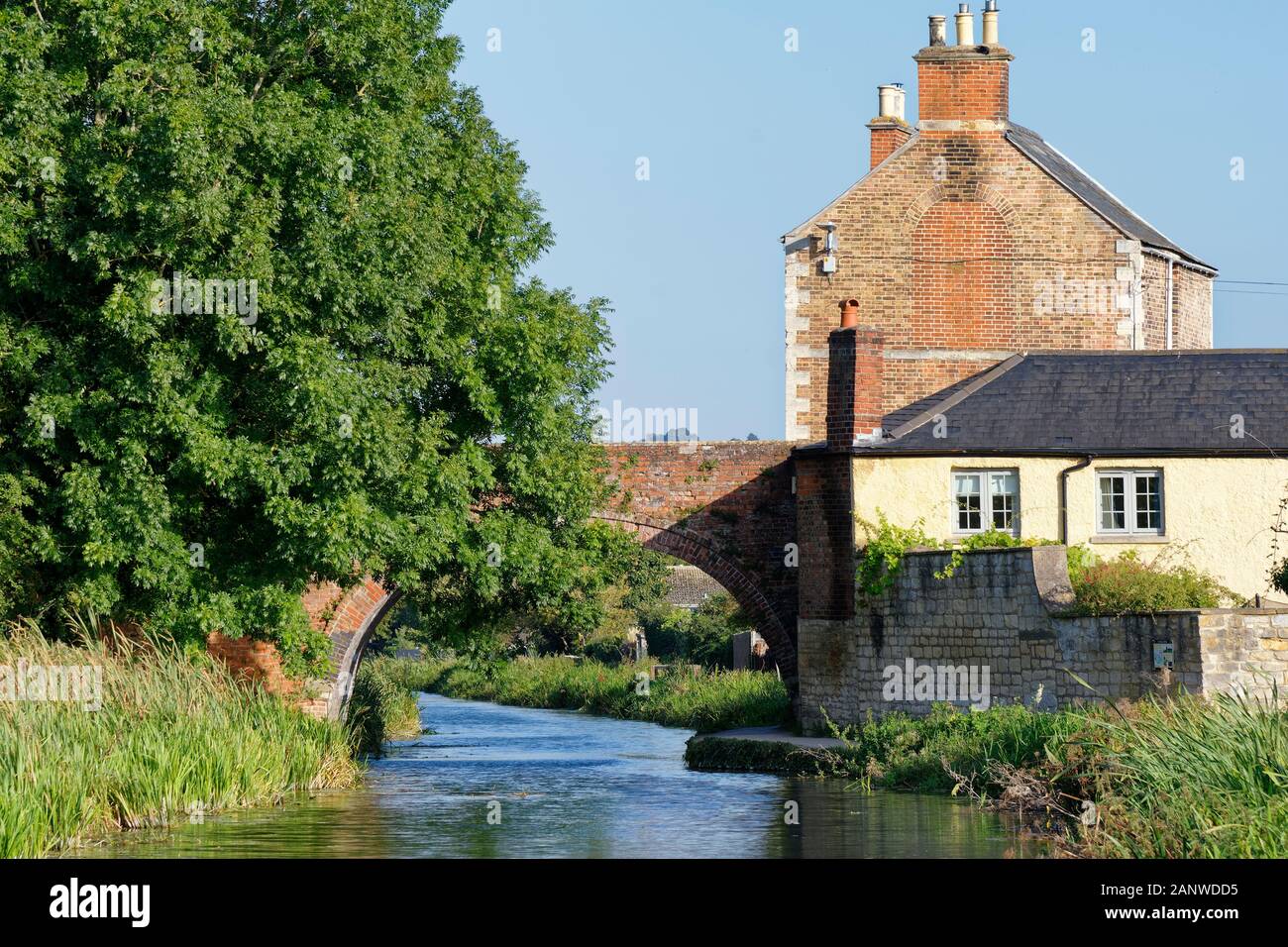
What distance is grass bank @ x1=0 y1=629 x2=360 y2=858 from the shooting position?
14.9 m

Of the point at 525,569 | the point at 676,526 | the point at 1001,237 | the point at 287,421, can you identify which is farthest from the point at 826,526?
the point at 287,421

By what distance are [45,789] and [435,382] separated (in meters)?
8.96

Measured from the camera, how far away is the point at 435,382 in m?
22.6

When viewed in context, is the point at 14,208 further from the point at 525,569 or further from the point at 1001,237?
the point at 1001,237

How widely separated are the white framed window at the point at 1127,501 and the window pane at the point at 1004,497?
3.70 ft

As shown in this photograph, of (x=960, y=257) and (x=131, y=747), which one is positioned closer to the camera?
(x=131, y=747)

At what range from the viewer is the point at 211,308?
1808 centimetres

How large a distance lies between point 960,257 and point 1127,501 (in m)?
6.83

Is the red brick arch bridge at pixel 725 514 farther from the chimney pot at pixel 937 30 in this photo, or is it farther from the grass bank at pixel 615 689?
the chimney pot at pixel 937 30

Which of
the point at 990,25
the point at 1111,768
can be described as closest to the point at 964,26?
the point at 990,25
